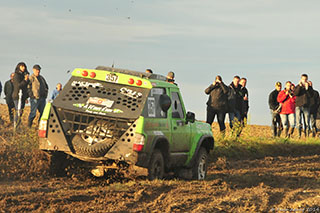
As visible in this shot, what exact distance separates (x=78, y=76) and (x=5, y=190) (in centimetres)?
259

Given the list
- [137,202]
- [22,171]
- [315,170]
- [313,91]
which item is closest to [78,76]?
[22,171]

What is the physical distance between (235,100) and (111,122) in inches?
436

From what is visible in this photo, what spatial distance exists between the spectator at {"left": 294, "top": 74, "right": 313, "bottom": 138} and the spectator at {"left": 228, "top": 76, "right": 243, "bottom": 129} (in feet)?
7.70

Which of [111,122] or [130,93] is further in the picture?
[130,93]

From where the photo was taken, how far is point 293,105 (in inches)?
899

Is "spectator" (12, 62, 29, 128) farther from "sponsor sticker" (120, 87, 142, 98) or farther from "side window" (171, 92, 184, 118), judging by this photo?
"sponsor sticker" (120, 87, 142, 98)

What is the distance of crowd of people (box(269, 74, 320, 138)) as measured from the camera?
22.8m

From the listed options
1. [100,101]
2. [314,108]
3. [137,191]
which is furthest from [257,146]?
[137,191]

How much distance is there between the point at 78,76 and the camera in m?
11.6

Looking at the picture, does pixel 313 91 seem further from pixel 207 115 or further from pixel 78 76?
pixel 78 76

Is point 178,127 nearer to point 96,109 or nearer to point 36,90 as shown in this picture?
point 96,109

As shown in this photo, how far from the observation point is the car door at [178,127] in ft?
39.7

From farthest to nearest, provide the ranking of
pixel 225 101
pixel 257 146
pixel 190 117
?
pixel 257 146, pixel 225 101, pixel 190 117

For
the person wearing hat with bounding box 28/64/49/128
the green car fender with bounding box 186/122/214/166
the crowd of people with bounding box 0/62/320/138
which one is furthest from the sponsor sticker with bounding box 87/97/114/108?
the person wearing hat with bounding box 28/64/49/128
